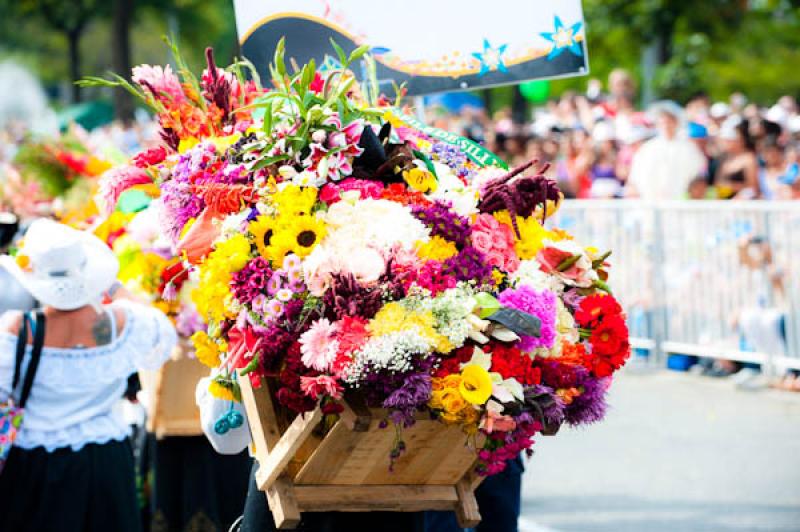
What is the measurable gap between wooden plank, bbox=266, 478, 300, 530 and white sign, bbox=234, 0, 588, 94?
6.25 ft

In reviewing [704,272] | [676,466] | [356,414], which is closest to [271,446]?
[356,414]

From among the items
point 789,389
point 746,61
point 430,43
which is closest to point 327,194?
point 430,43

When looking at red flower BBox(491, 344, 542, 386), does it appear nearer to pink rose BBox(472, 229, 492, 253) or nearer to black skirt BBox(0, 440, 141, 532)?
pink rose BBox(472, 229, 492, 253)

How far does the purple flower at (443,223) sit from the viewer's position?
3.51 m

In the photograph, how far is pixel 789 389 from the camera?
1026cm

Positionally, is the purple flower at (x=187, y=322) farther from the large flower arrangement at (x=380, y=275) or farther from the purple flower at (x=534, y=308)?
the purple flower at (x=534, y=308)

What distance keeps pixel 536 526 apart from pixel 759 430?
2.65 m

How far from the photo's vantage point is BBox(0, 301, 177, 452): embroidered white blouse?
16.9 feet

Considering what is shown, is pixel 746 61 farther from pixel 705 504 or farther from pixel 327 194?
pixel 327 194

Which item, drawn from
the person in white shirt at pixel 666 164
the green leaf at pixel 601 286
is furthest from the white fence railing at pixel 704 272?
the green leaf at pixel 601 286

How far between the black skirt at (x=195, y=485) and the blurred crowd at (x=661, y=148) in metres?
5.07

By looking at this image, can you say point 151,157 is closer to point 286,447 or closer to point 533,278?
point 286,447

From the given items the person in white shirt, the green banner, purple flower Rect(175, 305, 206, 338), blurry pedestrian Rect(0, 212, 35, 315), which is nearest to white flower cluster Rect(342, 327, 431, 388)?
the green banner

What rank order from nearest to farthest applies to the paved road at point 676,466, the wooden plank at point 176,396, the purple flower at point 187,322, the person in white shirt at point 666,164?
the purple flower at point 187,322 → the wooden plank at point 176,396 → the paved road at point 676,466 → the person in white shirt at point 666,164
